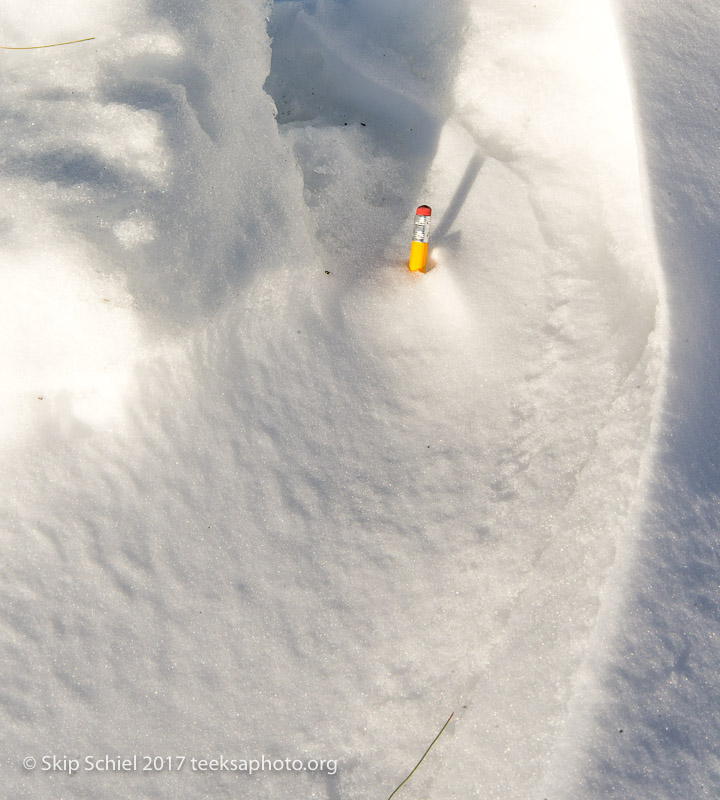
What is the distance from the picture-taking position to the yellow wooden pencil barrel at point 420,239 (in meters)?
1.58

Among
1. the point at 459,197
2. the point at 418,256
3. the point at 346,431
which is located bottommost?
the point at 346,431

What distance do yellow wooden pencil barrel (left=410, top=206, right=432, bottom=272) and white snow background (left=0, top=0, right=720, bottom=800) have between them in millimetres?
46

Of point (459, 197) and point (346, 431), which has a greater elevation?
point (459, 197)

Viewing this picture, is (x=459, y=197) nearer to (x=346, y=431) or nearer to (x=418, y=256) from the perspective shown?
(x=418, y=256)

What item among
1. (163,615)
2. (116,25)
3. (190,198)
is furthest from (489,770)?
(116,25)

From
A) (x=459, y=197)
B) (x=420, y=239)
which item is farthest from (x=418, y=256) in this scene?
(x=459, y=197)

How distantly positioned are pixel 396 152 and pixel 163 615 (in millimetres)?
1576

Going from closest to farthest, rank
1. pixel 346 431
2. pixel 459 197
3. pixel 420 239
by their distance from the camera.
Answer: pixel 346 431 → pixel 420 239 → pixel 459 197

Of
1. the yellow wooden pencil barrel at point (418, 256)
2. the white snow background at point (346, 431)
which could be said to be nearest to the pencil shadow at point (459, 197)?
the white snow background at point (346, 431)

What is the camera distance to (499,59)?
6.36 ft

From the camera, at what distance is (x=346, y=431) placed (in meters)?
1.47

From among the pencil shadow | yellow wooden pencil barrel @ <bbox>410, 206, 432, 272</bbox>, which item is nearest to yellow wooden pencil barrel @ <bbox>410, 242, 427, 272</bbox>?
yellow wooden pencil barrel @ <bbox>410, 206, 432, 272</bbox>

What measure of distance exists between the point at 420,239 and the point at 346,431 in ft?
1.97

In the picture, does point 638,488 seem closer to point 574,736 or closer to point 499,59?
point 574,736
